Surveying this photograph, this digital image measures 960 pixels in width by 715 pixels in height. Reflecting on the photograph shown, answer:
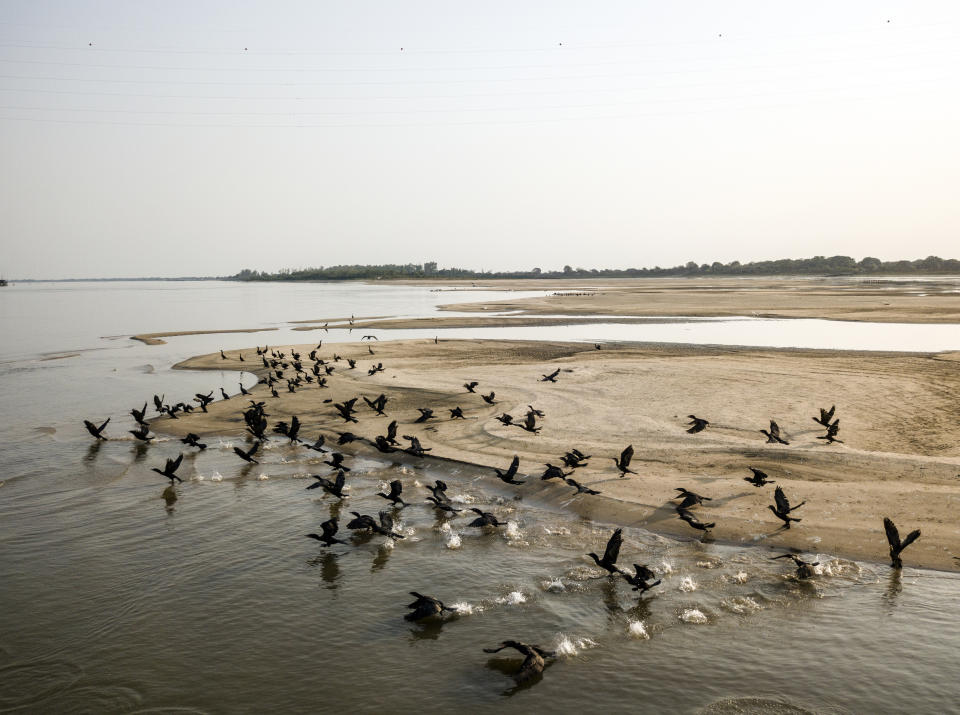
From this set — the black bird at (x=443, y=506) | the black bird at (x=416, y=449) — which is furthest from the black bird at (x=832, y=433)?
the black bird at (x=416, y=449)

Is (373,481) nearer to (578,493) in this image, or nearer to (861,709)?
(578,493)

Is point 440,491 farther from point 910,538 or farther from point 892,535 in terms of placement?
point 910,538

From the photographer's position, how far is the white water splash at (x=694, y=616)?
26.5 ft

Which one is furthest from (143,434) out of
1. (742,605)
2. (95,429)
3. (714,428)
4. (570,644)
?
(742,605)

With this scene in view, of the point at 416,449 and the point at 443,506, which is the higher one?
the point at 416,449

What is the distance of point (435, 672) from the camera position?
23.6ft

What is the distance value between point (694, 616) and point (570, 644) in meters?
1.68

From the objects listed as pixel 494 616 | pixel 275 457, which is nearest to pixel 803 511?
pixel 494 616

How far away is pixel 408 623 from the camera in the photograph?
26.9 ft

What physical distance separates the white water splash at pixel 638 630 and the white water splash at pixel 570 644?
1.73 ft

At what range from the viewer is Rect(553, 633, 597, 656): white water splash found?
7.52m

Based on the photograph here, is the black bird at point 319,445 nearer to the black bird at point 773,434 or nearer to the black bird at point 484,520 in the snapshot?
the black bird at point 484,520

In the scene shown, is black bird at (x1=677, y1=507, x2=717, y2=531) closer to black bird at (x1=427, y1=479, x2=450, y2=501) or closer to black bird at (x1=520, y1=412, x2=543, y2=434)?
black bird at (x1=427, y1=479, x2=450, y2=501)

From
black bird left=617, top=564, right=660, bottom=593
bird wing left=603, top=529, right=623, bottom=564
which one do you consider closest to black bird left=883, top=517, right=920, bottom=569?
black bird left=617, top=564, right=660, bottom=593
